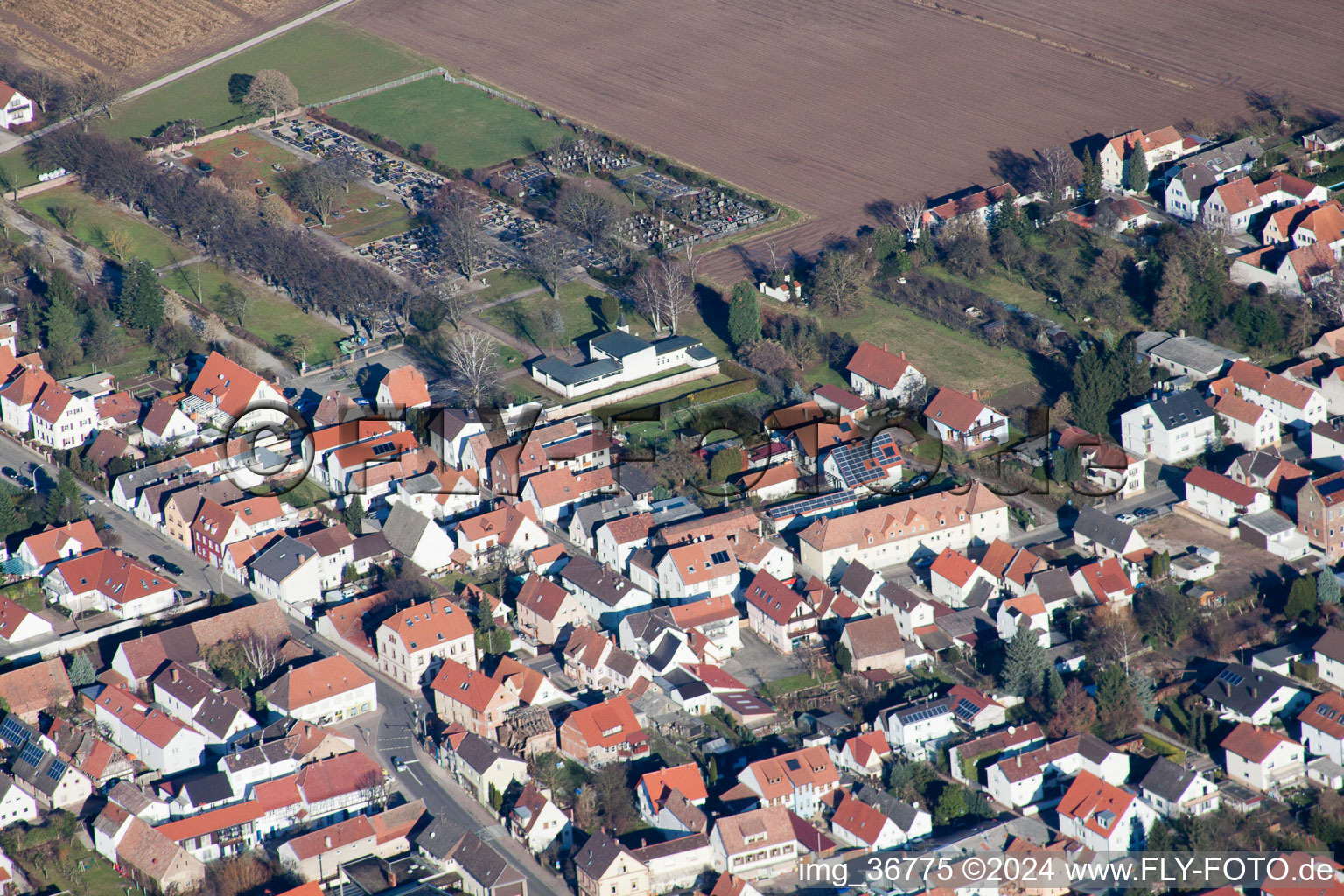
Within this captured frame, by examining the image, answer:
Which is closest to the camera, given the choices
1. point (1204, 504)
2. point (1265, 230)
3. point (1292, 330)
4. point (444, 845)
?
point (444, 845)

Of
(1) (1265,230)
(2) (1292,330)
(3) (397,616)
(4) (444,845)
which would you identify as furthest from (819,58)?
(4) (444,845)

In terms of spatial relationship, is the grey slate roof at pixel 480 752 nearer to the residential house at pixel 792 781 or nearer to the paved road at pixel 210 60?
the residential house at pixel 792 781

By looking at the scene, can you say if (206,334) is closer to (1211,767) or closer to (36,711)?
(36,711)

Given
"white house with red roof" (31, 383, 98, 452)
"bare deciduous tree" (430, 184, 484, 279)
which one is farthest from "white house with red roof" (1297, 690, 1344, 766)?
"white house with red roof" (31, 383, 98, 452)

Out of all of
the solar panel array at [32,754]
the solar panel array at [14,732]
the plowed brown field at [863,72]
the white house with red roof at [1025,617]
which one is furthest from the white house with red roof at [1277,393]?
the solar panel array at [14,732]

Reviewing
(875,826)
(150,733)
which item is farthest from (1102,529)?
(150,733)

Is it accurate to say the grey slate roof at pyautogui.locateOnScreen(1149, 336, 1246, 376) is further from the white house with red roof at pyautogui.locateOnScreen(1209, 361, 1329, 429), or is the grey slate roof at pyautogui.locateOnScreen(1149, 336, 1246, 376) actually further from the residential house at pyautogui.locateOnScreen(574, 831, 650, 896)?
the residential house at pyautogui.locateOnScreen(574, 831, 650, 896)
